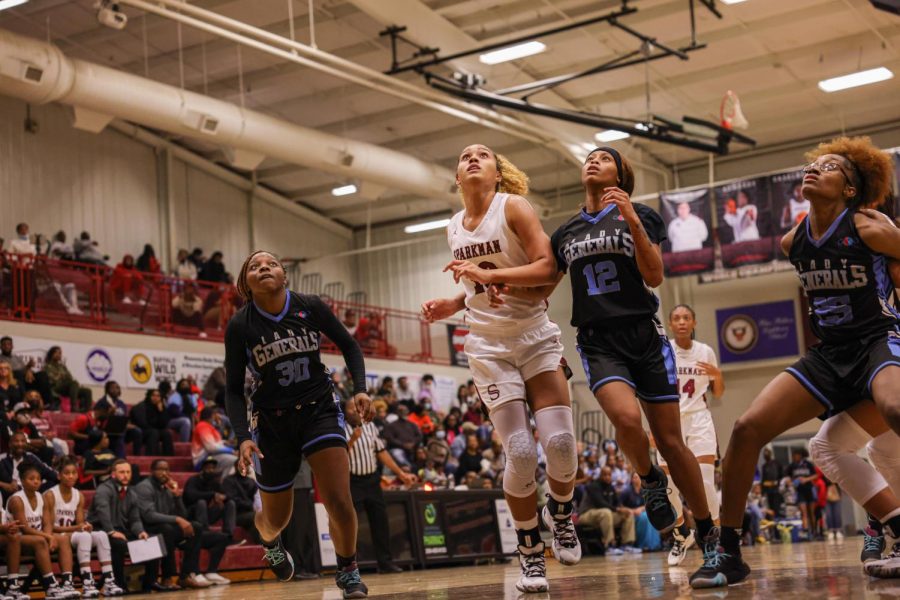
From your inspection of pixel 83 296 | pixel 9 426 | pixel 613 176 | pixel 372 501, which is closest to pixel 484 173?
pixel 613 176

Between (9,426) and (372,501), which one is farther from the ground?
(9,426)

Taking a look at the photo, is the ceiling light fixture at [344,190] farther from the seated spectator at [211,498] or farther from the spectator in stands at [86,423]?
the seated spectator at [211,498]

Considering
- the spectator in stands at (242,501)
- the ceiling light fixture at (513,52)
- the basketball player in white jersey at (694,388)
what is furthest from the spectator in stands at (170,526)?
the ceiling light fixture at (513,52)

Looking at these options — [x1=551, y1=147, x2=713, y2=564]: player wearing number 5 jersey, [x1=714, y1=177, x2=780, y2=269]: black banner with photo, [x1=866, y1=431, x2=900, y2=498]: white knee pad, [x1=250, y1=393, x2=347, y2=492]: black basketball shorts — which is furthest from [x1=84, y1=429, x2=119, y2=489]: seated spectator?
[x1=714, y1=177, x2=780, y2=269]: black banner with photo

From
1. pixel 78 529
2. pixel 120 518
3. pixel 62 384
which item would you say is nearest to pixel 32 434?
pixel 120 518

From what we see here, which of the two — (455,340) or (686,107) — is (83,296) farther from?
(686,107)

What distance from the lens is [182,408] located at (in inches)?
742

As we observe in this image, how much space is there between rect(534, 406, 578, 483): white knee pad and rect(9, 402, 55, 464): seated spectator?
9375mm

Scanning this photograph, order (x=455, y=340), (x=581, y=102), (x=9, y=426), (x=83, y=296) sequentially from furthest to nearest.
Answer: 1. (x=455, y=340)
2. (x=581, y=102)
3. (x=83, y=296)
4. (x=9, y=426)

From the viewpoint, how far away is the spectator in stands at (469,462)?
19453mm

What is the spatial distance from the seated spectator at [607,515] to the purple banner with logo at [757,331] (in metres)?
10.6

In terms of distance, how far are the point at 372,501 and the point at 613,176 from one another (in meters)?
8.20

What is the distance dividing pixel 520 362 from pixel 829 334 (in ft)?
5.16

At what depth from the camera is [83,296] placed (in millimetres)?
19781
